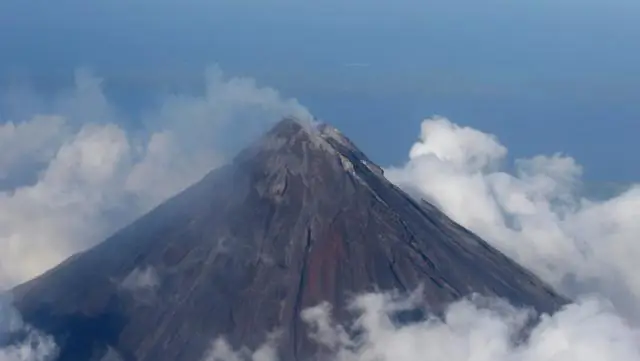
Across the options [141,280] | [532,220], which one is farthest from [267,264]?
[532,220]

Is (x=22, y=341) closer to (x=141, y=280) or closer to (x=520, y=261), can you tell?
(x=141, y=280)

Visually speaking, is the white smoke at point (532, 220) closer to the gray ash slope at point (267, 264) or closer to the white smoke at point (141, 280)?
the gray ash slope at point (267, 264)

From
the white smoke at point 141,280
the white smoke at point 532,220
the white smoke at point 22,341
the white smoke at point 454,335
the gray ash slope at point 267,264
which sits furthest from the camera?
the white smoke at point 532,220

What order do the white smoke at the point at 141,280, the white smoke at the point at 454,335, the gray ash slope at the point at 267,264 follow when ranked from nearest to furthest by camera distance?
the white smoke at the point at 454,335 → the gray ash slope at the point at 267,264 → the white smoke at the point at 141,280

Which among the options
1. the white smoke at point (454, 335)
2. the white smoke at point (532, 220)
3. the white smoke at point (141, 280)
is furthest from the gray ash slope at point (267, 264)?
the white smoke at point (532, 220)

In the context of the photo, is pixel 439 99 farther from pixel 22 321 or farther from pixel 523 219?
pixel 22 321

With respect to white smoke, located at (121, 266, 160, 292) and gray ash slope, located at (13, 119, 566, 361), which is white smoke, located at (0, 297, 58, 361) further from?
white smoke, located at (121, 266, 160, 292)

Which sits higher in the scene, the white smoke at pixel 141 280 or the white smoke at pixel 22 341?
the white smoke at pixel 141 280

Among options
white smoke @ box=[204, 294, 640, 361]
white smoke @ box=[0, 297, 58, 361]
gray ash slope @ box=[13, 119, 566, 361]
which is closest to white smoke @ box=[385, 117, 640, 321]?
gray ash slope @ box=[13, 119, 566, 361]
